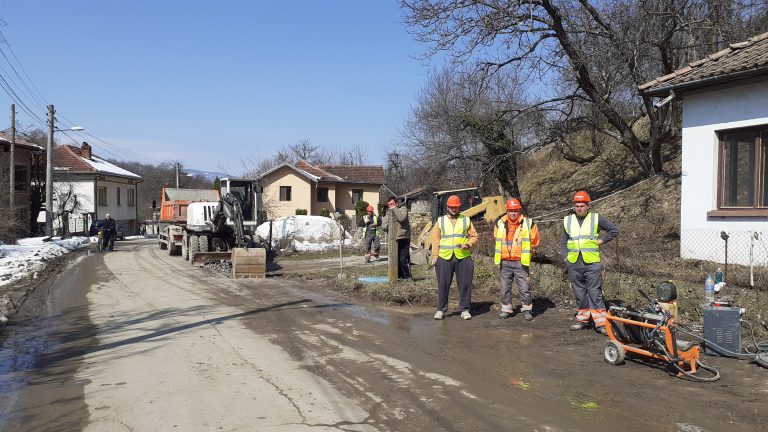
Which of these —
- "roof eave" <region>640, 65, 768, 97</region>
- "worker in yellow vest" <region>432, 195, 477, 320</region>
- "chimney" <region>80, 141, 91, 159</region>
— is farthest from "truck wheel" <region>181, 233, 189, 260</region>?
"chimney" <region>80, 141, 91, 159</region>

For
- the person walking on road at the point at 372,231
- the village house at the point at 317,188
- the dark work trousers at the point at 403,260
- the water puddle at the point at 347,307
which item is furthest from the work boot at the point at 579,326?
the village house at the point at 317,188

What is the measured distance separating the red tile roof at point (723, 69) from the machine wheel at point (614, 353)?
19.2 ft

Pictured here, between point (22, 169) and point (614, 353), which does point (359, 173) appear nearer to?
point (22, 169)

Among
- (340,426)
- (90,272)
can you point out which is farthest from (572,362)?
(90,272)

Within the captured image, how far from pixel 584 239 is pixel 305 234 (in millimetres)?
19100

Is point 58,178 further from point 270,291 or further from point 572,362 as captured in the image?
point 572,362

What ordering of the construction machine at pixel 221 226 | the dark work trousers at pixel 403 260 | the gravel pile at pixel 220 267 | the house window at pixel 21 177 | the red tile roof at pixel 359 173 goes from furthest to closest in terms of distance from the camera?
the red tile roof at pixel 359 173 → the house window at pixel 21 177 → the construction machine at pixel 221 226 → the gravel pile at pixel 220 267 → the dark work trousers at pixel 403 260

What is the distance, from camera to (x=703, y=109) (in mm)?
10930

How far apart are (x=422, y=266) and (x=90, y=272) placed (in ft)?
32.1

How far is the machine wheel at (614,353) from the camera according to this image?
6438 mm

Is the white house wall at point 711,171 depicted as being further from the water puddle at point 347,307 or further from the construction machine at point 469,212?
the water puddle at point 347,307

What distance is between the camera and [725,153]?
35.0 ft

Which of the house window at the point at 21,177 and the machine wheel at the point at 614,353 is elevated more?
the house window at the point at 21,177

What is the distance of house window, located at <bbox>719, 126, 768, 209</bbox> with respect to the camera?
33.2ft
